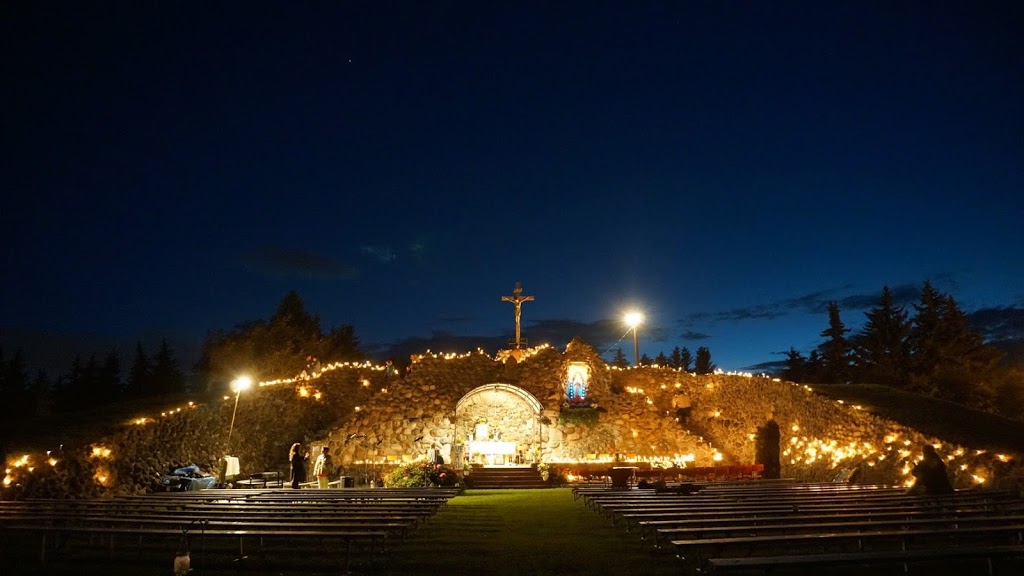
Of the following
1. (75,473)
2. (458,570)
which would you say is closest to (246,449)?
(75,473)

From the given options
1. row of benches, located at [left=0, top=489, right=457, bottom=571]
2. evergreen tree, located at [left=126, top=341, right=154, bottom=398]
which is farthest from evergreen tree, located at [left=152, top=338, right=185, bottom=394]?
row of benches, located at [left=0, top=489, right=457, bottom=571]

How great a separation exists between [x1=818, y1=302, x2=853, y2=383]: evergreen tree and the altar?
89.6ft

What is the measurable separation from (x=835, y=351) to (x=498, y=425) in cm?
2767

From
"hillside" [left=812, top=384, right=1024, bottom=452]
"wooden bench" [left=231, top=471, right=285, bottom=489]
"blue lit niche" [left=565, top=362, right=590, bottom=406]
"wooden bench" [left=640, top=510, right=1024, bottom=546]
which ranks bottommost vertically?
"wooden bench" [left=231, top=471, right=285, bottom=489]

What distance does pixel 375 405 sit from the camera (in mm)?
26125

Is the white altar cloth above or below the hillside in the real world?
below

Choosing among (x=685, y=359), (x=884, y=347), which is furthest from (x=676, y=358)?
(x=884, y=347)

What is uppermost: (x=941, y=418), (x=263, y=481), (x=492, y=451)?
(x=941, y=418)

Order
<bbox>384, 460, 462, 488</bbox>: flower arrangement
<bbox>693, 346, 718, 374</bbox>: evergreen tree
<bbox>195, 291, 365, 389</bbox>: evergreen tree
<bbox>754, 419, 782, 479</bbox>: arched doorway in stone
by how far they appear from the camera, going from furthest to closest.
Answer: <bbox>693, 346, 718, 374</bbox>: evergreen tree, <bbox>195, 291, 365, 389</bbox>: evergreen tree, <bbox>754, 419, 782, 479</bbox>: arched doorway in stone, <bbox>384, 460, 462, 488</bbox>: flower arrangement

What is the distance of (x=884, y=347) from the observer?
Answer: 3653cm

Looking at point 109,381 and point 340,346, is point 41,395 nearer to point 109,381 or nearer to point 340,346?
point 109,381

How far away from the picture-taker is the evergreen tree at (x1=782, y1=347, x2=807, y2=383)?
1950 inches

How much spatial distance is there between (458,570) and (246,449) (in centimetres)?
1846

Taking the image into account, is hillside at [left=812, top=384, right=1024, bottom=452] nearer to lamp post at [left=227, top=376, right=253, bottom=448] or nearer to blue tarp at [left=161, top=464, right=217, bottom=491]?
blue tarp at [left=161, top=464, right=217, bottom=491]
